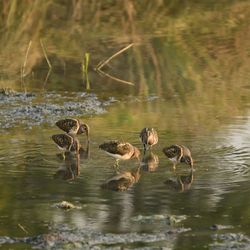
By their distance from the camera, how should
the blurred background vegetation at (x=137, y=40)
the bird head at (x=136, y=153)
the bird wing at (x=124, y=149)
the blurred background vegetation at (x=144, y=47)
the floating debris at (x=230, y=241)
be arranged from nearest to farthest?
1. the floating debris at (x=230, y=241)
2. the bird wing at (x=124, y=149)
3. the bird head at (x=136, y=153)
4. the blurred background vegetation at (x=144, y=47)
5. the blurred background vegetation at (x=137, y=40)

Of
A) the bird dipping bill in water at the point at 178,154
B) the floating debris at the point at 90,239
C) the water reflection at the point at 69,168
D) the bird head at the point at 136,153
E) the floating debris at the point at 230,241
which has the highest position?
the bird dipping bill in water at the point at 178,154

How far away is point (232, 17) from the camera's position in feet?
67.3

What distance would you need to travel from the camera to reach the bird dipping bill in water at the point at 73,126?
11.3m

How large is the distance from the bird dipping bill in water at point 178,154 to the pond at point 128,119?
0.12 m

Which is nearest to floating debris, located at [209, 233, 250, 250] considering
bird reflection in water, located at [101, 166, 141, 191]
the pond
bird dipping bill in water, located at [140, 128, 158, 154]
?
the pond

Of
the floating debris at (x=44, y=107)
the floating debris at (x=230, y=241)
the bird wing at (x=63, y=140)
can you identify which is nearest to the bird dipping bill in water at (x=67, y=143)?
the bird wing at (x=63, y=140)

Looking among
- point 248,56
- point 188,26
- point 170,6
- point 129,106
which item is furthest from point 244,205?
point 170,6

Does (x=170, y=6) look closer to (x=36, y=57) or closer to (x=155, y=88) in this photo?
(x=36, y=57)

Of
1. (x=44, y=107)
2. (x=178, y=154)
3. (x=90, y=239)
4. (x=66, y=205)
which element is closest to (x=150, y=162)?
(x=178, y=154)

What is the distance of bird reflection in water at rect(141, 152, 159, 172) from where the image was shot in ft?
33.0

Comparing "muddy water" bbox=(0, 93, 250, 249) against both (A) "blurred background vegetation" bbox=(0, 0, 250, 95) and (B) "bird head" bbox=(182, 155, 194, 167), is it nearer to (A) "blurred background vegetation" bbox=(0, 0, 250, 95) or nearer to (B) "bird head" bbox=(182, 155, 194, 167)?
(B) "bird head" bbox=(182, 155, 194, 167)

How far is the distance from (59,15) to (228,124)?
9.11 meters

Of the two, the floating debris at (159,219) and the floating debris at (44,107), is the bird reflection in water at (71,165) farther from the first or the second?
the floating debris at (159,219)

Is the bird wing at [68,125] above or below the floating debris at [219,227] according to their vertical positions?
above
